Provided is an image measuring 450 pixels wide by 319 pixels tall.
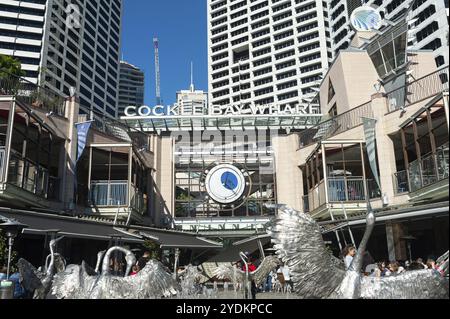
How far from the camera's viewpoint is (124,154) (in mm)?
20672

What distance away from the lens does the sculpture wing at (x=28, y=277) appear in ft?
26.9

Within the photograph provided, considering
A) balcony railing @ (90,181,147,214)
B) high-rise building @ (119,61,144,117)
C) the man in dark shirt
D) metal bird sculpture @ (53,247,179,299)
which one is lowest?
metal bird sculpture @ (53,247,179,299)

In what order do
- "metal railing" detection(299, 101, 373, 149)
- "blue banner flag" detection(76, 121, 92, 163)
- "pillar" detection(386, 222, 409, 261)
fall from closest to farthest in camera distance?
1. "pillar" detection(386, 222, 409, 261)
2. "blue banner flag" detection(76, 121, 92, 163)
3. "metal railing" detection(299, 101, 373, 149)

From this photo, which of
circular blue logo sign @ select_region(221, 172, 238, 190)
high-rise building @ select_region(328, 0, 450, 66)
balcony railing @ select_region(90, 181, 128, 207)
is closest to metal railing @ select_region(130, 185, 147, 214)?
balcony railing @ select_region(90, 181, 128, 207)

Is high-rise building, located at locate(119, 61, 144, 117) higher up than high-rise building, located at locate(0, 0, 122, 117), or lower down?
higher up

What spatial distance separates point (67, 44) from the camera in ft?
278

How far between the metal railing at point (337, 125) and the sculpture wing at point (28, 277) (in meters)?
16.6

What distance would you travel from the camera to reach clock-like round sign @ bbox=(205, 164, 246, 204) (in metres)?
24.5

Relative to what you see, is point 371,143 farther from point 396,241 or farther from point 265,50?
point 265,50

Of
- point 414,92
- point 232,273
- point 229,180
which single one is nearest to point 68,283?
point 232,273

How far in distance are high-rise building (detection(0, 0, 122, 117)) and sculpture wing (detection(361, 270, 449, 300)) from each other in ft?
214

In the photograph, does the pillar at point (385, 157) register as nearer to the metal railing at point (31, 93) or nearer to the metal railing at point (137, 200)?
the metal railing at point (137, 200)

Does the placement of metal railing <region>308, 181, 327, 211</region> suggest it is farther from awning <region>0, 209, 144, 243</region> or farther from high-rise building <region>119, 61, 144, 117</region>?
high-rise building <region>119, 61, 144, 117</region>

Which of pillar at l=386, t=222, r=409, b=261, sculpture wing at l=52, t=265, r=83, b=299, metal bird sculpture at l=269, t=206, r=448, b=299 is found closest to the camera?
metal bird sculpture at l=269, t=206, r=448, b=299
